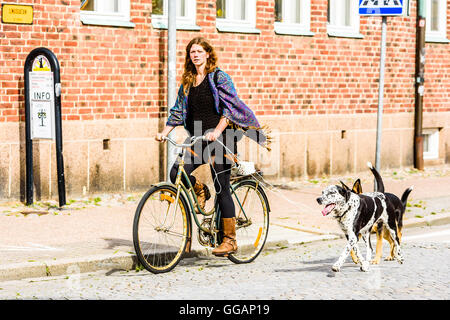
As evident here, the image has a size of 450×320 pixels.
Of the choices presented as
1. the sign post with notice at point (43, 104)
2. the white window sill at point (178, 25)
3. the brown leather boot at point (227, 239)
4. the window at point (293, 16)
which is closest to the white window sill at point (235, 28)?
the white window sill at point (178, 25)

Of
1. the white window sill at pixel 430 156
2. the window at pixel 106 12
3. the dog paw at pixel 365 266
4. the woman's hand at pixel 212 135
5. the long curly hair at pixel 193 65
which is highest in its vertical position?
the window at pixel 106 12

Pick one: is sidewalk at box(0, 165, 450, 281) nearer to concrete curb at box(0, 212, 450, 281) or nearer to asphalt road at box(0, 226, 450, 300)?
concrete curb at box(0, 212, 450, 281)

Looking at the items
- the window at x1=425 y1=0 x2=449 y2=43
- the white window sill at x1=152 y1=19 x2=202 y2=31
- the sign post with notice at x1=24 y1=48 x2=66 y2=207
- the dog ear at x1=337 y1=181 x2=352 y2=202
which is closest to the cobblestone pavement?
the dog ear at x1=337 y1=181 x2=352 y2=202

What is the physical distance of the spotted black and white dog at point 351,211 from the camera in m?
7.01

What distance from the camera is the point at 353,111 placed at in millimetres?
15875

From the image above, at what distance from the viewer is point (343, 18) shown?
16.0m

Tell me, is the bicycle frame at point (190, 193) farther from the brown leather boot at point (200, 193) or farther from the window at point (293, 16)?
the window at point (293, 16)

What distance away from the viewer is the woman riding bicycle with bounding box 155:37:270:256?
24.8 ft

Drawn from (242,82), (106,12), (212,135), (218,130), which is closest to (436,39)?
(242,82)

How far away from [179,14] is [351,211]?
23.2ft

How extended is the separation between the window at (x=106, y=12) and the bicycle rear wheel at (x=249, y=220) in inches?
198

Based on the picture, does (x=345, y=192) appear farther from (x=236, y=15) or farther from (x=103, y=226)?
(x=236, y=15)

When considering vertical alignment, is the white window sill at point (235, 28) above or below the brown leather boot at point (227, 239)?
above
